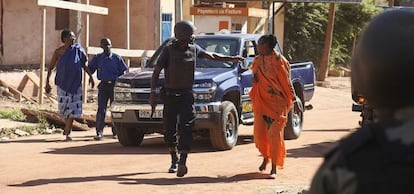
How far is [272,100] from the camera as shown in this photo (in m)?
9.67

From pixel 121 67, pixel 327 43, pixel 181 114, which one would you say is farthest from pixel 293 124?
pixel 327 43

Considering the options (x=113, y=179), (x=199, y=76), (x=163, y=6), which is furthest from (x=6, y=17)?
(x=113, y=179)

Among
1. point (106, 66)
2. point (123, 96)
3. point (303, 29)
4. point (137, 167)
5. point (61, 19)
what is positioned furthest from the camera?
point (303, 29)

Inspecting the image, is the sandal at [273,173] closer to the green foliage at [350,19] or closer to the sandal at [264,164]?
the sandal at [264,164]

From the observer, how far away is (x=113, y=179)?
9.50 meters

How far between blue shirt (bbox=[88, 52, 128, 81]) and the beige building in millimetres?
5018

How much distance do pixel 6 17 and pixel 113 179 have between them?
40.8ft

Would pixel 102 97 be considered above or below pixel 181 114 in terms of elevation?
below

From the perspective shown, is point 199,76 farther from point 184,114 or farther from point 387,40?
point 387,40

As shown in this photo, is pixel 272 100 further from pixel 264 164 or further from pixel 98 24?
pixel 98 24

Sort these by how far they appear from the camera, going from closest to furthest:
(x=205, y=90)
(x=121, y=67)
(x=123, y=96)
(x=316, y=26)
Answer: (x=205, y=90)
(x=123, y=96)
(x=121, y=67)
(x=316, y=26)

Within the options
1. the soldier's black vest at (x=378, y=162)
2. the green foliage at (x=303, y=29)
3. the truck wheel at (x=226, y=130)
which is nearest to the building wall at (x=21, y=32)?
the truck wheel at (x=226, y=130)

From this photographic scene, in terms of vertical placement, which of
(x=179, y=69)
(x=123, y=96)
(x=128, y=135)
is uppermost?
(x=179, y=69)

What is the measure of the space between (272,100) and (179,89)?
1.07m
